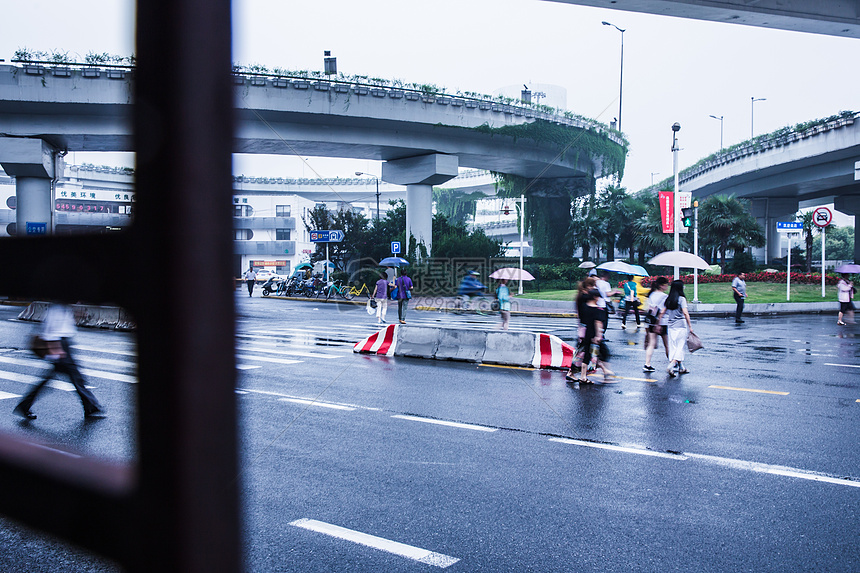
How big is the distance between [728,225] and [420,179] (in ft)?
67.2

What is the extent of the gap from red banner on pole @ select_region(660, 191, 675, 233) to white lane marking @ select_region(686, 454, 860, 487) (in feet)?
79.9

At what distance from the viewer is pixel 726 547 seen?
461 cm

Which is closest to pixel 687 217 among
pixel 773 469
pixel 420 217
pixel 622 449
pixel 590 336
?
pixel 420 217

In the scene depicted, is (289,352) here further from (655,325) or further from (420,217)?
(420,217)

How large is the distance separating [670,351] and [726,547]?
8.61 meters

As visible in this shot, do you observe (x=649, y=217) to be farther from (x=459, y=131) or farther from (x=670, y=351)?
(x=670, y=351)

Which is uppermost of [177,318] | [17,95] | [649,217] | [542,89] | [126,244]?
[542,89]

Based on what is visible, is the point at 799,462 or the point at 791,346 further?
the point at 791,346

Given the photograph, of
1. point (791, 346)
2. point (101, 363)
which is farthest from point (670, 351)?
point (101, 363)

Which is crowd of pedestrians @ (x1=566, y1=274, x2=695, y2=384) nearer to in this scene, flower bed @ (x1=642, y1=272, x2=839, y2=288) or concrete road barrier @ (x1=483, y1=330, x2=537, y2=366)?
concrete road barrier @ (x1=483, y1=330, x2=537, y2=366)

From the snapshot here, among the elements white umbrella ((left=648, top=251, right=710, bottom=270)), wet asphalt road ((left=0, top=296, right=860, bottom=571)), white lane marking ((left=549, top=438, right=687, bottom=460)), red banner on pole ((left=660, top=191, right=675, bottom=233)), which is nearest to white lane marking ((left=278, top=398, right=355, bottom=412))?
wet asphalt road ((left=0, top=296, right=860, bottom=571))

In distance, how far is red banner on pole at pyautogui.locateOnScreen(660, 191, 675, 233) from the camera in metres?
29.6

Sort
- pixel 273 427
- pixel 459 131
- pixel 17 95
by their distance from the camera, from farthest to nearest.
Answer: pixel 459 131
pixel 17 95
pixel 273 427

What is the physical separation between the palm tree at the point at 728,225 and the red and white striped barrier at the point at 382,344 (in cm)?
3333
